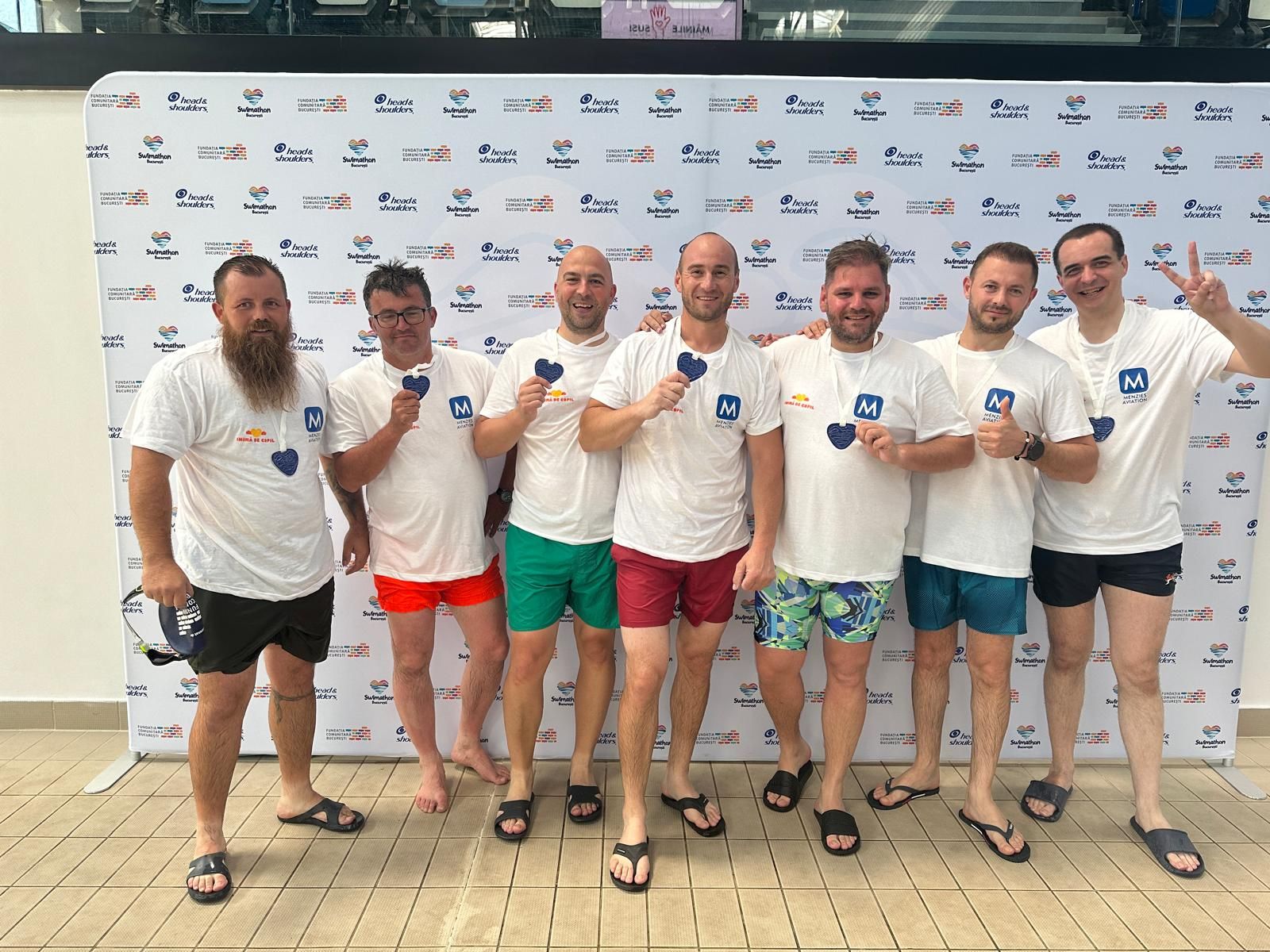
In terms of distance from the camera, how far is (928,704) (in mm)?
3209

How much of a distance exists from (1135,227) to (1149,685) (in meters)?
Answer: 1.96

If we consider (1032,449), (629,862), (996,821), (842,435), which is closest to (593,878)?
(629,862)

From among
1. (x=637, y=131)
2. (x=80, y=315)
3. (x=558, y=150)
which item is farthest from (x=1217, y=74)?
(x=80, y=315)

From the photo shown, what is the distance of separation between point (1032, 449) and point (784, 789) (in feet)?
5.52

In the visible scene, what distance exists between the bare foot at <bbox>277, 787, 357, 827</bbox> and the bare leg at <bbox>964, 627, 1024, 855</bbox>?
2476 millimetres

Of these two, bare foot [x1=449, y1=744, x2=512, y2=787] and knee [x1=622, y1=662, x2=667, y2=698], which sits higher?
knee [x1=622, y1=662, x2=667, y2=698]

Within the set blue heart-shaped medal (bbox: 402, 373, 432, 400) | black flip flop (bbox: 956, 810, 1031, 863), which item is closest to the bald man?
blue heart-shaped medal (bbox: 402, 373, 432, 400)

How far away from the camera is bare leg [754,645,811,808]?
118 inches

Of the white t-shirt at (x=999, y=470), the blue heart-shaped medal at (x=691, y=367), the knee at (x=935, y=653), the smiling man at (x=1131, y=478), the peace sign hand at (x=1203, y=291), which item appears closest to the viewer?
the peace sign hand at (x=1203, y=291)

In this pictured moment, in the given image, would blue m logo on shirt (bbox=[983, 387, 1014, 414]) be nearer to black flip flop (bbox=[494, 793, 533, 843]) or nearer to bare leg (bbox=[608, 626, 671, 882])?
bare leg (bbox=[608, 626, 671, 882])

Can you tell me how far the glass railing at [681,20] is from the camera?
11.1 ft

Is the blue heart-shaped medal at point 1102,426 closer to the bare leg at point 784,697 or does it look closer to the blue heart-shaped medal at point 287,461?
the bare leg at point 784,697

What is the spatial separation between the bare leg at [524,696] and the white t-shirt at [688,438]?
0.58 meters

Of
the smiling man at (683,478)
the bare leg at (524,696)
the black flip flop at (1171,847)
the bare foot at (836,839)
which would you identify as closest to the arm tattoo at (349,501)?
the bare leg at (524,696)
